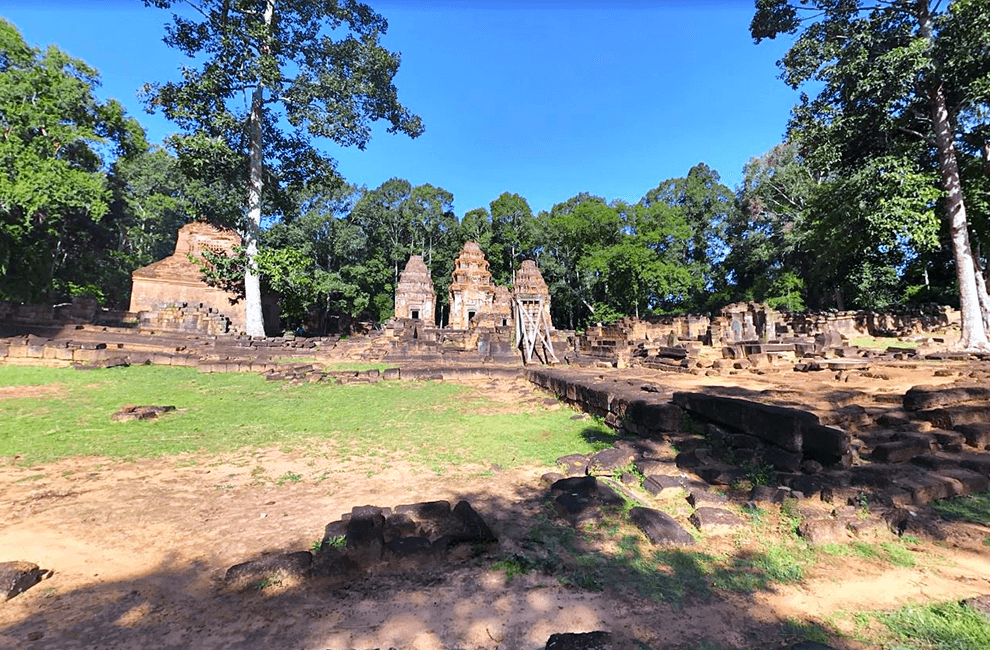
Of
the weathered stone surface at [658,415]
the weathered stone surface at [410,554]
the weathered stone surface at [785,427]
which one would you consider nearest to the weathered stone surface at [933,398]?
the weathered stone surface at [785,427]

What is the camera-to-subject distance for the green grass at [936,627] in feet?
6.00

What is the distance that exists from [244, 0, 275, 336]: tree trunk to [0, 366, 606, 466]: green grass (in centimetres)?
778

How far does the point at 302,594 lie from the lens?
232cm

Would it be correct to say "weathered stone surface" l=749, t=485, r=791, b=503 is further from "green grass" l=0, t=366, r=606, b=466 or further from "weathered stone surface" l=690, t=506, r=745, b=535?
"green grass" l=0, t=366, r=606, b=466

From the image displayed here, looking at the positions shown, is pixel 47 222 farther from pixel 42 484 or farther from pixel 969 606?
pixel 969 606

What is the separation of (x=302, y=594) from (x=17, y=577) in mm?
1564

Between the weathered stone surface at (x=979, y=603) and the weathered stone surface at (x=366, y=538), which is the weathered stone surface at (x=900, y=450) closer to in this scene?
the weathered stone surface at (x=979, y=603)

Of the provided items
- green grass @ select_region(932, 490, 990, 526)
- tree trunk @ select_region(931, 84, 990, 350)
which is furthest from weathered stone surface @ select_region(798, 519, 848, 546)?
tree trunk @ select_region(931, 84, 990, 350)

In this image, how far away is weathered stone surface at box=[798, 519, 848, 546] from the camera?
2846mm

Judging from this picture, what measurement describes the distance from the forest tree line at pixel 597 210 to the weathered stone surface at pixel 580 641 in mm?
16754

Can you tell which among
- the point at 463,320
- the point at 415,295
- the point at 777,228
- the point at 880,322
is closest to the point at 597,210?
the point at 777,228

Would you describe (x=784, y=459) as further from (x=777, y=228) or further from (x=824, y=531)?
(x=777, y=228)

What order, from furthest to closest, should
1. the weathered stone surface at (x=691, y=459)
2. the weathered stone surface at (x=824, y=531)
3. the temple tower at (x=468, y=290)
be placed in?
1. the temple tower at (x=468, y=290)
2. the weathered stone surface at (x=691, y=459)
3. the weathered stone surface at (x=824, y=531)

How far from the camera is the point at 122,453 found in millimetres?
4812
